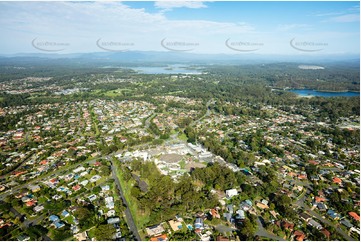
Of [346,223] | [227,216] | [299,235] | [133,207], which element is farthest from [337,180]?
[133,207]

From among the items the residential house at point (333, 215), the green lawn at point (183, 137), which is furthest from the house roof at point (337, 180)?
the green lawn at point (183, 137)

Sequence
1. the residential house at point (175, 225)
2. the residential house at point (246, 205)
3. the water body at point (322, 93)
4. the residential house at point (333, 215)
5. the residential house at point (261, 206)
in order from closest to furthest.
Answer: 1. the residential house at point (175, 225)
2. the residential house at point (333, 215)
3. the residential house at point (246, 205)
4. the residential house at point (261, 206)
5. the water body at point (322, 93)

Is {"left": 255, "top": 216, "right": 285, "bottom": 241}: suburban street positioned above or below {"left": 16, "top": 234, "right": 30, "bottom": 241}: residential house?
below

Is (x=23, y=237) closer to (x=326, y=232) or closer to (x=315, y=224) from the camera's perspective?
(x=315, y=224)

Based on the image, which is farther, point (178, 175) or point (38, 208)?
point (178, 175)

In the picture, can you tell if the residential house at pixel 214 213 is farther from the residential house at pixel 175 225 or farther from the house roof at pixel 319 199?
the house roof at pixel 319 199

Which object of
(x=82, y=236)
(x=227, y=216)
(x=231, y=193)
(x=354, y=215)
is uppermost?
(x=231, y=193)

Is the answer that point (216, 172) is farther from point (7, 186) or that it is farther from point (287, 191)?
point (7, 186)

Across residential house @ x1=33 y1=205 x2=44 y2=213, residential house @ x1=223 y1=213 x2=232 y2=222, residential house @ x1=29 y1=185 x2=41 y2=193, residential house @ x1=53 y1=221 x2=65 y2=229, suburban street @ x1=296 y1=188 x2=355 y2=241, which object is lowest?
suburban street @ x1=296 y1=188 x2=355 y2=241

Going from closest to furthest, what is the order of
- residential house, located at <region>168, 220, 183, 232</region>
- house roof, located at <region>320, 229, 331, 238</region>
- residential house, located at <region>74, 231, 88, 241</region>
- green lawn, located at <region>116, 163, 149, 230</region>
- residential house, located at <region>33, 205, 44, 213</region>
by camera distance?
residential house, located at <region>74, 231, 88, 241</region>
house roof, located at <region>320, 229, 331, 238</region>
residential house, located at <region>168, 220, 183, 232</region>
green lawn, located at <region>116, 163, 149, 230</region>
residential house, located at <region>33, 205, 44, 213</region>

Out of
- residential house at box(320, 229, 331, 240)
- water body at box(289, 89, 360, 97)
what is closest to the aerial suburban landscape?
residential house at box(320, 229, 331, 240)

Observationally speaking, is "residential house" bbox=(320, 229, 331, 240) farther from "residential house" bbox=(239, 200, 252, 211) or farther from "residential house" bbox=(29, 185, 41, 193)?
"residential house" bbox=(29, 185, 41, 193)

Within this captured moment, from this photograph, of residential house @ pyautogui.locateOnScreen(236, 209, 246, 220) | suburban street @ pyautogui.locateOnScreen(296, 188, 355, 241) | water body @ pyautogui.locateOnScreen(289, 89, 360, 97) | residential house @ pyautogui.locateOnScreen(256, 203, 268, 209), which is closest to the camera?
suburban street @ pyautogui.locateOnScreen(296, 188, 355, 241)
